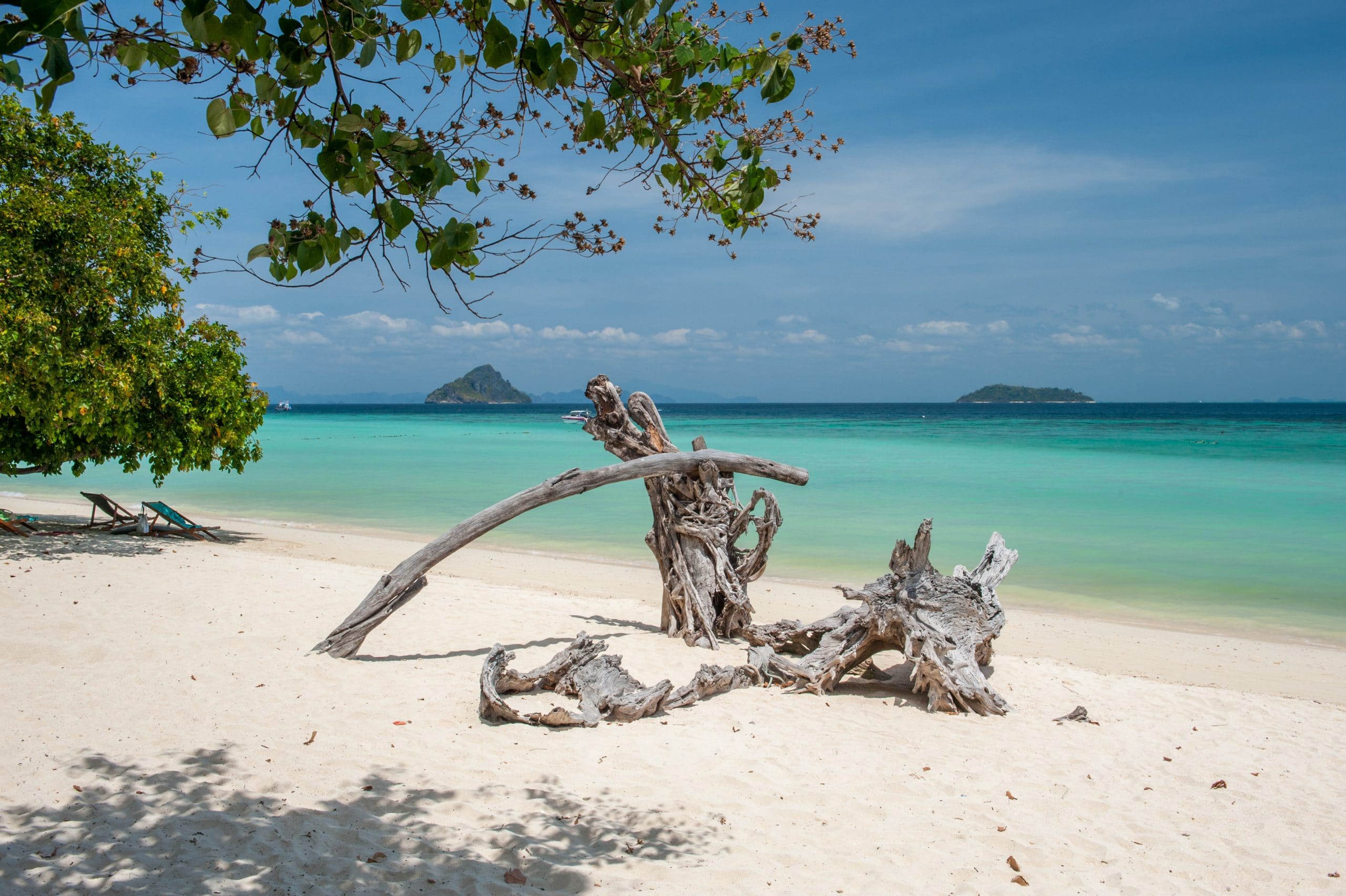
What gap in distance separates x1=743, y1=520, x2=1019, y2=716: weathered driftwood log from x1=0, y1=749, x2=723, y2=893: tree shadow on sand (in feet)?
8.25

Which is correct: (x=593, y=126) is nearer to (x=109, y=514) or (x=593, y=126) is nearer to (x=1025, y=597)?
Answer: (x=1025, y=597)

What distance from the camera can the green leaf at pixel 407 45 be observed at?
2.55m

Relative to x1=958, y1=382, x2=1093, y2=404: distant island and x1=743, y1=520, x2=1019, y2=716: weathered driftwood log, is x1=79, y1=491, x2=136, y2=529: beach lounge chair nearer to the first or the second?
x1=743, y1=520, x2=1019, y2=716: weathered driftwood log

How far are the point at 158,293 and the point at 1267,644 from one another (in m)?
13.3

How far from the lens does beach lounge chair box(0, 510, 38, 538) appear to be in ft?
35.9

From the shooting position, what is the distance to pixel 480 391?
180000mm

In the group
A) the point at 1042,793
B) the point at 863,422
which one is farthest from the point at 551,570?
the point at 863,422

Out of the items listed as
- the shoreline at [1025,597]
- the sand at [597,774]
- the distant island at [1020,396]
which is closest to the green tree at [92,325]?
the sand at [597,774]

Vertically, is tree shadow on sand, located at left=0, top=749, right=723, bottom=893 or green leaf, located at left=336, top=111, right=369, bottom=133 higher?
green leaf, located at left=336, top=111, right=369, bottom=133

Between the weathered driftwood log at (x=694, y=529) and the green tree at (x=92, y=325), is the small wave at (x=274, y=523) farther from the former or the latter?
the weathered driftwood log at (x=694, y=529)

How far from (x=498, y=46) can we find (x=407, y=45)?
18.9 inches

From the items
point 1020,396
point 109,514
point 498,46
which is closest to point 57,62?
point 498,46

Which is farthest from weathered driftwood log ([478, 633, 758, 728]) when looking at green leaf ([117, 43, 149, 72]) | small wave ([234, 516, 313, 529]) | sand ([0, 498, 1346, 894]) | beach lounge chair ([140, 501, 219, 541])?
small wave ([234, 516, 313, 529])

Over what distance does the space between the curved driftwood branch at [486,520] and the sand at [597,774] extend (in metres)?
0.32
